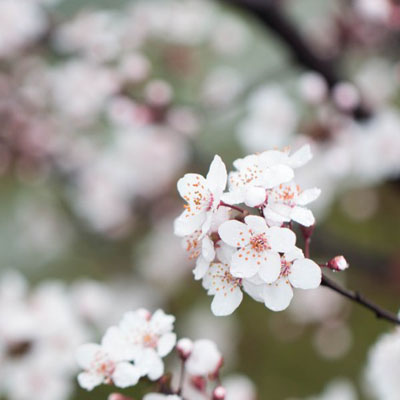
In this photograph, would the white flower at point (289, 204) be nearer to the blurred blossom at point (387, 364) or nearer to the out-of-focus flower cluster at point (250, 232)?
the out-of-focus flower cluster at point (250, 232)

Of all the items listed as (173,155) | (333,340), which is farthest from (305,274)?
(173,155)

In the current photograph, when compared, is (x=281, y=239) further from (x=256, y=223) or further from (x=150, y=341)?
(x=150, y=341)

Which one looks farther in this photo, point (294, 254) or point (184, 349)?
point (184, 349)

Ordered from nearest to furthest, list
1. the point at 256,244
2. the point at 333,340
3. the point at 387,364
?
the point at 256,244 → the point at 387,364 → the point at 333,340

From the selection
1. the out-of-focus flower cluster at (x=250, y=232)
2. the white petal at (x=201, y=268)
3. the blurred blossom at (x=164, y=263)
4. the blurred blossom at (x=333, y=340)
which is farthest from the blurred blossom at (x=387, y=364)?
the blurred blossom at (x=164, y=263)

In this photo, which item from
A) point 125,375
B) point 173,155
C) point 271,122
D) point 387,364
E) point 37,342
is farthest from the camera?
point 173,155

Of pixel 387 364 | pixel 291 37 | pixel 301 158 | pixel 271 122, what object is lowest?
pixel 271 122

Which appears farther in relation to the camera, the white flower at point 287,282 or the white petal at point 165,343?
the white petal at point 165,343

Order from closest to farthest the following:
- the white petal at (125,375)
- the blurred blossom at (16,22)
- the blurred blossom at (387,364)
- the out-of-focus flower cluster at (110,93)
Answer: the white petal at (125,375)
the blurred blossom at (387,364)
the out-of-focus flower cluster at (110,93)
the blurred blossom at (16,22)

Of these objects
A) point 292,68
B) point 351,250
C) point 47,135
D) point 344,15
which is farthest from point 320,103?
point 47,135
